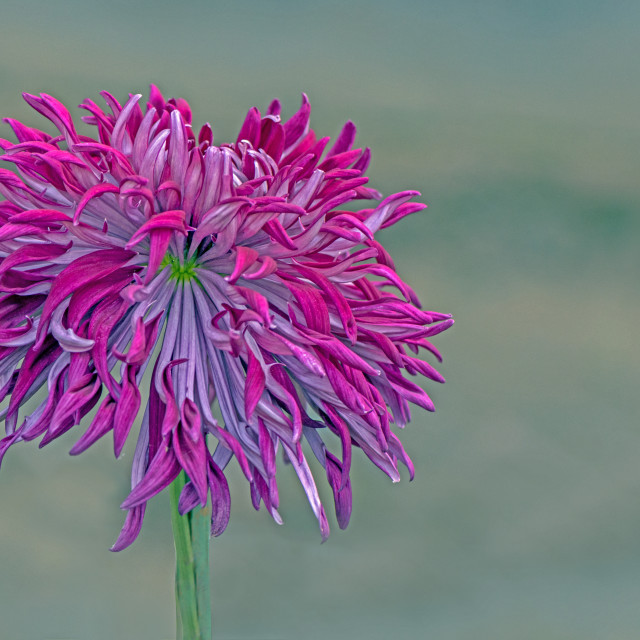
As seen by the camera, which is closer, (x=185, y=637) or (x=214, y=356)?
(x=214, y=356)

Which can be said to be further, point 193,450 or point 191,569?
point 191,569

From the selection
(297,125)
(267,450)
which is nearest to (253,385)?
(267,450)

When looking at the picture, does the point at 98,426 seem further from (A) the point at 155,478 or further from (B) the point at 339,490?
(B) the point at 339,490

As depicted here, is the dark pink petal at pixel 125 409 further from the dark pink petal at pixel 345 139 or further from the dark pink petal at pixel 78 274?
the dark pink petal at pixel 345 139

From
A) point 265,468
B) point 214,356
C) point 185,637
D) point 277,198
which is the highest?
point 277,198

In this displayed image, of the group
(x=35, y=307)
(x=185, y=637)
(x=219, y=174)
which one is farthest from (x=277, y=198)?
(x=185, y=637)

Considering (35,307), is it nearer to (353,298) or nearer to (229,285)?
(229,285)
